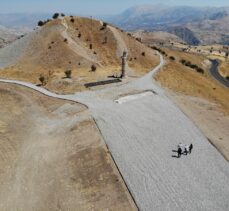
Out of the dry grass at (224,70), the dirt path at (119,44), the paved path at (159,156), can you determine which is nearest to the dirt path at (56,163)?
the paved path at (159,156)

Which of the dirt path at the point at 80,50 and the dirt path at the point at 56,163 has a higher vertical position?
the dirt path at the point at 56,163

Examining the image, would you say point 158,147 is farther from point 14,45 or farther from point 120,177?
point 14,45

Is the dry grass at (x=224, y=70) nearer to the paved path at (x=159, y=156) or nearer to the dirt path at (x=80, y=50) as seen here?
the dirt path at (x=80, y=50)

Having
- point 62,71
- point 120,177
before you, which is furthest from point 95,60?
point 120,177

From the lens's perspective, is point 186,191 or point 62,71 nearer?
point 186,191

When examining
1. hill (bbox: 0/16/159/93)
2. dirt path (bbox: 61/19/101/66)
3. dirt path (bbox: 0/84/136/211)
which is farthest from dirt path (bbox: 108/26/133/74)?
dirt path (bbox: 0/84/136/211)

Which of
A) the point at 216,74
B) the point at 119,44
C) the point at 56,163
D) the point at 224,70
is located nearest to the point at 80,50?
the point at 119,44
